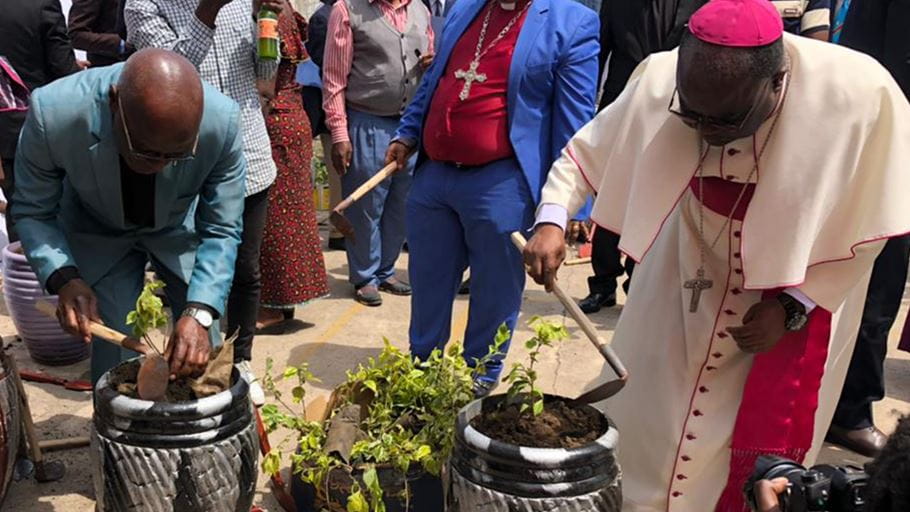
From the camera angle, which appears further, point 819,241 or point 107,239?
point 107,239

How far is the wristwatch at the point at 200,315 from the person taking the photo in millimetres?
2879

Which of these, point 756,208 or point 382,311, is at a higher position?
point 756,208

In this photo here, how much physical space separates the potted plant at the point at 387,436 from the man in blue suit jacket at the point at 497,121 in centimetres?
74

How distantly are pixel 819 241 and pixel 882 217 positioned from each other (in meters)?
0.17

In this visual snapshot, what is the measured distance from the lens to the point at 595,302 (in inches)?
233

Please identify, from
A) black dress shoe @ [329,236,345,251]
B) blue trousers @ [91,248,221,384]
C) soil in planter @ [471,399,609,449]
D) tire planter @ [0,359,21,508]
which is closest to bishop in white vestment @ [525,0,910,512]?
soil in planter @ [471,399,609,449]

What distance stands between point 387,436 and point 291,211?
245cm

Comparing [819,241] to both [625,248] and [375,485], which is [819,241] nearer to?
[625,248]

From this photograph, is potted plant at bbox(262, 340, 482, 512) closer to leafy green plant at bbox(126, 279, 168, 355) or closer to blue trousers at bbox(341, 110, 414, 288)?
leafy green plant at bbox(126, 279, 168, 355)

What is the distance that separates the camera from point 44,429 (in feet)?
12.9

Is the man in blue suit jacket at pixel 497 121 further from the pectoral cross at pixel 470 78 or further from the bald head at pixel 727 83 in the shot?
the bald head at pixel 727 83

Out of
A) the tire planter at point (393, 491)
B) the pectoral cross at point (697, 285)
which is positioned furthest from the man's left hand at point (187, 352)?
the pectoral cross at point (697, 285)

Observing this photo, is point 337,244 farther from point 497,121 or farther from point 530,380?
point 530,380

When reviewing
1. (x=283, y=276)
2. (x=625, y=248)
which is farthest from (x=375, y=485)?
(x=283, y=276)
